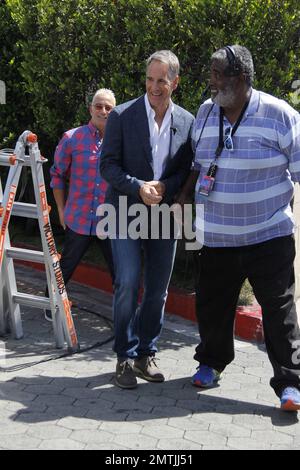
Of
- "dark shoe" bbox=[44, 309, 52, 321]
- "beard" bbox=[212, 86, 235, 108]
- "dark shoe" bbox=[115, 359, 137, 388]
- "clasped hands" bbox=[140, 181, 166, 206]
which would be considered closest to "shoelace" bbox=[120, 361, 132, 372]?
"dark shoe" bbox=[115, 359, 137, 388]

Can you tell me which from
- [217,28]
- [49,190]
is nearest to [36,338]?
[217,28]

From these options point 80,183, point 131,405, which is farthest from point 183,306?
point 131,405

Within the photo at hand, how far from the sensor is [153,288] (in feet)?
16.9

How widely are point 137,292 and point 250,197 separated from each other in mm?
908

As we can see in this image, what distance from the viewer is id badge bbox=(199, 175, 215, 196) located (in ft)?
15.4

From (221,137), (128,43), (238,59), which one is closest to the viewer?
(238,59)

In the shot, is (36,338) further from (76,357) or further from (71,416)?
(71,416)

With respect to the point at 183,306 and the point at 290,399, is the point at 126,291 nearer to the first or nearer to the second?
the point at 290,399

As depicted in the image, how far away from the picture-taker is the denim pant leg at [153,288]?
511cm

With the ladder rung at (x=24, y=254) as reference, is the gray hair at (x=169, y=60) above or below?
above

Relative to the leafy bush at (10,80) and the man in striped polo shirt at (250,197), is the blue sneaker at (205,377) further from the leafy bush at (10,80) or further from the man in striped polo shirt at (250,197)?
the leafy bush at (10,80)

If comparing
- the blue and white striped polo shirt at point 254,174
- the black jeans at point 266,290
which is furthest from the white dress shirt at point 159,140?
the black jeans at point 266,290
